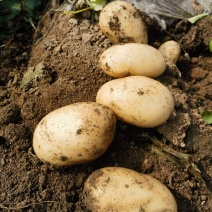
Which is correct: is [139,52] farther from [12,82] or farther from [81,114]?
[12,82]

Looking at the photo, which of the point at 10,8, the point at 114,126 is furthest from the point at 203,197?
the point at 10,8

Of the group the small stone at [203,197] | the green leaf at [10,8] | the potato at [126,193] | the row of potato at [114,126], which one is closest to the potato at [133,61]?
the row of potato at [114,126]

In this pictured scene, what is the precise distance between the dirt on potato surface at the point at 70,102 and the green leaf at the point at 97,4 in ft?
0.29

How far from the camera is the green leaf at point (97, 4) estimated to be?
91.1 inches

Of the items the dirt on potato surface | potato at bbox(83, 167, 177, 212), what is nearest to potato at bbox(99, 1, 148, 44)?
the dirt on potato surface

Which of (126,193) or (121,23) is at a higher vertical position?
(121,23)

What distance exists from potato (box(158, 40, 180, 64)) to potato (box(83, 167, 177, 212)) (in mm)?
879

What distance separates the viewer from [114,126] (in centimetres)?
184

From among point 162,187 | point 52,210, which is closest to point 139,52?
point 162,187

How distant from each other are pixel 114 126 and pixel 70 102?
37 centimetres

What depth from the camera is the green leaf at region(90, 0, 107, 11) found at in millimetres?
2314

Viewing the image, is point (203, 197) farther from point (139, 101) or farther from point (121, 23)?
point (121, 23)

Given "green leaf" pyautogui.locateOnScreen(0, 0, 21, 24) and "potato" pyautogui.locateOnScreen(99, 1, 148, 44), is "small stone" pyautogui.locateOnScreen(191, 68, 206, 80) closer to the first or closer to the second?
"potato" pyautogui.locateOnScreen(99, 1, 148, 44)

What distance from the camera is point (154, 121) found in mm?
1835
